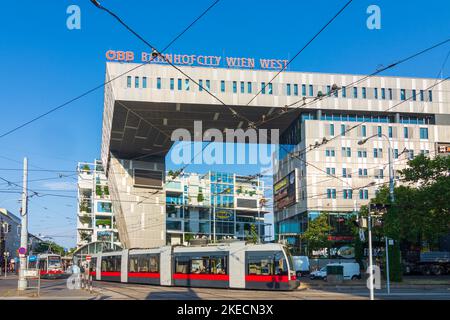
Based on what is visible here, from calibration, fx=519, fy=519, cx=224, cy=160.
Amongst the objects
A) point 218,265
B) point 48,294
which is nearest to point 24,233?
point 48,294

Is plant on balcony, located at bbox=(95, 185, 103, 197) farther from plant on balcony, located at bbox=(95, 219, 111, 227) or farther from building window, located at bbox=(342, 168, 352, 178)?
building window, located at bbox=(342, 168, 352, 178)

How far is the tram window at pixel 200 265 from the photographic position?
1196 inches

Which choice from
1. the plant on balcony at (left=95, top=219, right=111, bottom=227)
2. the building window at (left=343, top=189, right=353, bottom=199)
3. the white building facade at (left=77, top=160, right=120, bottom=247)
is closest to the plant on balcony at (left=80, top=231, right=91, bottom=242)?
the white building facade at (left=77, top=160, right=120, bottom=247)

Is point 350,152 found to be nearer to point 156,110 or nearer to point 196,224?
point 156,110

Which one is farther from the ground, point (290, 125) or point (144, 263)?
point (290, 125)

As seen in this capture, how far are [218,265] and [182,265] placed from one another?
3092mm

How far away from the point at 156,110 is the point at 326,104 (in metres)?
22.0

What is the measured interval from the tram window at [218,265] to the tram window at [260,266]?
1.83 metres

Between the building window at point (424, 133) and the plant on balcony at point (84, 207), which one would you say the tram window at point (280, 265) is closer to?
the building window at point (424, 133)

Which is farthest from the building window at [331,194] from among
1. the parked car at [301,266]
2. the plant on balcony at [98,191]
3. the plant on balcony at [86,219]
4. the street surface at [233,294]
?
the plant on balcony at [86,219]

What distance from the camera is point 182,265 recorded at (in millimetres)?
31859

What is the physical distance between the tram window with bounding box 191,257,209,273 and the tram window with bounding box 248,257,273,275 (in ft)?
10.6

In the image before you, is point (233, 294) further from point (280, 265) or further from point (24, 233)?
point (24, 233)

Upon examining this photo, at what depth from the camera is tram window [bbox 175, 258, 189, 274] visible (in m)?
31.6
